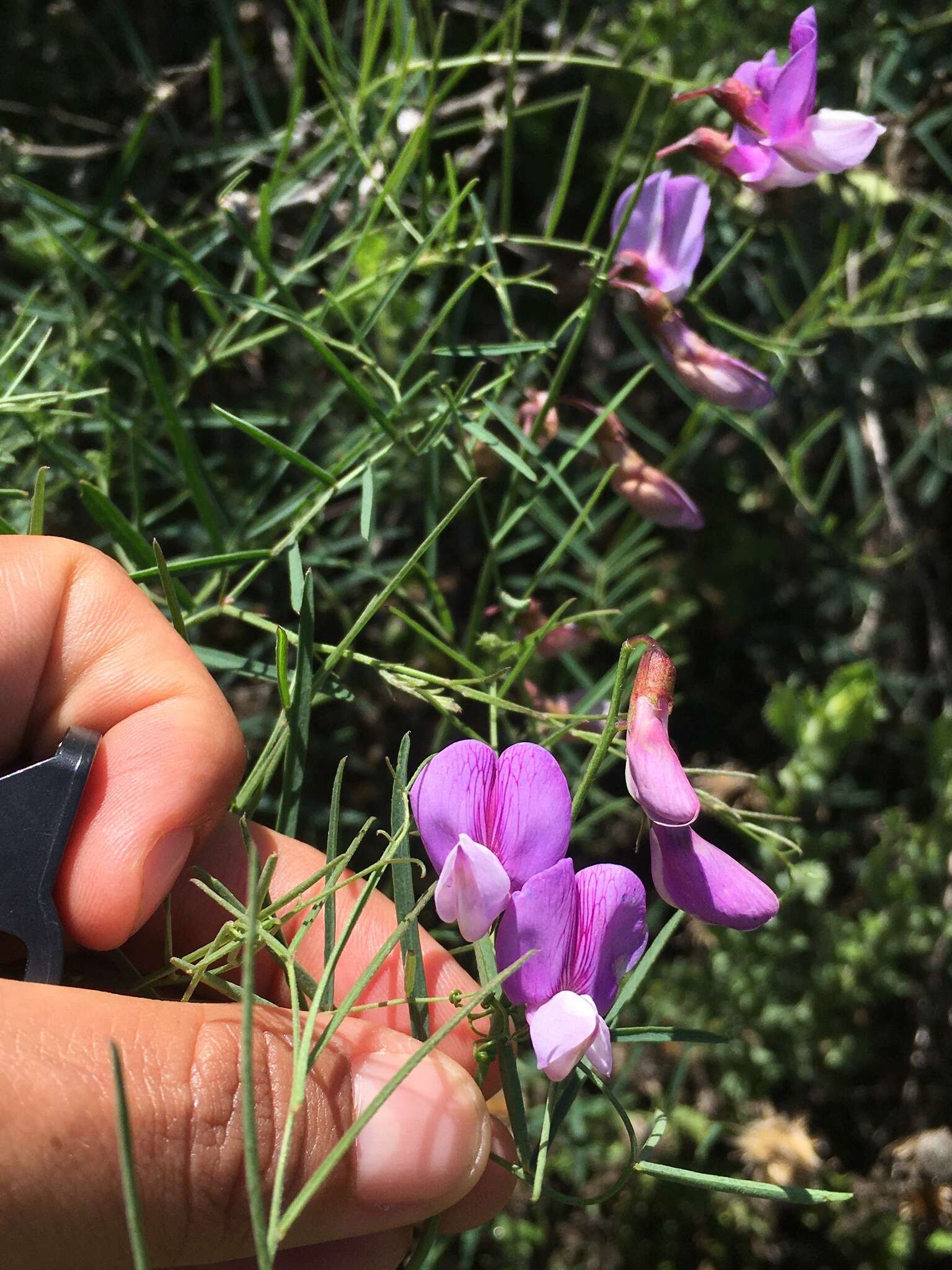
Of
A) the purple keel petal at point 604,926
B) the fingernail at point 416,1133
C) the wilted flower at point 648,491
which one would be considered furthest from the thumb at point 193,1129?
the wilted flower at point 648,491

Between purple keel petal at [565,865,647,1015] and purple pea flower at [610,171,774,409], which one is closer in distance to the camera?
purple keel petal at [565,865,647,1015]

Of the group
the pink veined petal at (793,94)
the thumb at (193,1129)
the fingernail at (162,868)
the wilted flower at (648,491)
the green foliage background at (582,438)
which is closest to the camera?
the thumb at (193,1129)

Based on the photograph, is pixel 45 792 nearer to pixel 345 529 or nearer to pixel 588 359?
pixel 345 529

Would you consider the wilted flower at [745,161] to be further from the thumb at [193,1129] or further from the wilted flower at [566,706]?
the thumb at [193,1129]

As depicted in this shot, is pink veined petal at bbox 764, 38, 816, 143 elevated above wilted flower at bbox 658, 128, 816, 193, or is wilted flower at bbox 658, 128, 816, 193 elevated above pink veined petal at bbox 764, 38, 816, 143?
pink veined petal at bbox 764, 38, 816, 143

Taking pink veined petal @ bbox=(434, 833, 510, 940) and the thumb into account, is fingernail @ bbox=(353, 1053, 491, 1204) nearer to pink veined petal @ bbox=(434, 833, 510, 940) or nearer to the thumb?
the thumb

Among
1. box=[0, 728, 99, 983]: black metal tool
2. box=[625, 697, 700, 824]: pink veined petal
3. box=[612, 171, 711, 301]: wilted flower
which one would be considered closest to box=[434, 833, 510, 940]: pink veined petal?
box=[625, 697, 700, 824]: pink veined petal
